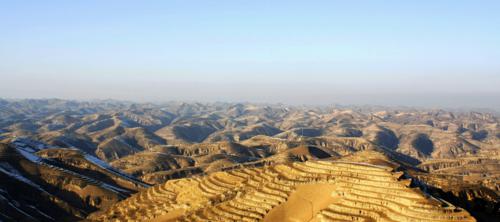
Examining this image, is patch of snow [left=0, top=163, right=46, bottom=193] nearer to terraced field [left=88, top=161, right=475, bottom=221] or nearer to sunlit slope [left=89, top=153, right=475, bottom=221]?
terraced field [left=88, top=161, right=475, bottom=221]

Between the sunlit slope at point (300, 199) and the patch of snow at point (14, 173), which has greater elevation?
the sunlit slope at point (300, 199)

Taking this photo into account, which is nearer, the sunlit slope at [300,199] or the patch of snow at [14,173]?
the sunlit slope at [300,199]

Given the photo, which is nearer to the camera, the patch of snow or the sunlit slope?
the sunlit slope

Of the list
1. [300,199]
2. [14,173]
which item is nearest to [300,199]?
[300,199]

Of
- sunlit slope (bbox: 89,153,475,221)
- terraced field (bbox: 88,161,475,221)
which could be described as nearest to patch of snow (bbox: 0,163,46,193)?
terraced field (bbox: 88,161,475,221)

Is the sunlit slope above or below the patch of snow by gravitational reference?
above

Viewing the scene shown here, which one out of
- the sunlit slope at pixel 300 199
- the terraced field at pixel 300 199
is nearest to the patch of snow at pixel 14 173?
the terraced field at pixel 300 199

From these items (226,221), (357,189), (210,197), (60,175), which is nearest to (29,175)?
(60,175)

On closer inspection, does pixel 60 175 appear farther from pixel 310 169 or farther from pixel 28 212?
pixel 310 169

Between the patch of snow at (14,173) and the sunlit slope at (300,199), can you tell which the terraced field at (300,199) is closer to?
the sunlit slope at (300,199)

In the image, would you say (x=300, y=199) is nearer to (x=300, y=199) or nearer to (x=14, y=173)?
(x=300, y=199)
